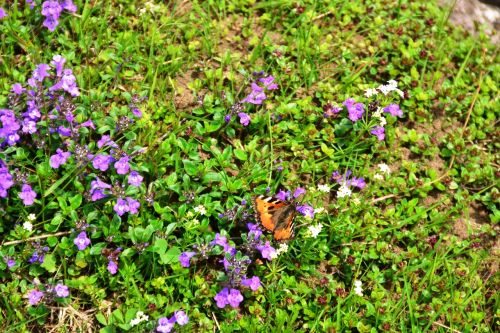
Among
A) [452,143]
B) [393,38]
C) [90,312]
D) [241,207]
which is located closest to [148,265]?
[90,312]

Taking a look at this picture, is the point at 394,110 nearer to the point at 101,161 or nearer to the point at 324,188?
the point at 324,188

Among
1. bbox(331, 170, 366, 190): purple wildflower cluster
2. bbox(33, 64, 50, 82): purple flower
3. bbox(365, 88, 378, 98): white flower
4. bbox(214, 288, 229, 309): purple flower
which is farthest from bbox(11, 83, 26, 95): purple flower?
bbox(365, 88, 378, 98): white flower

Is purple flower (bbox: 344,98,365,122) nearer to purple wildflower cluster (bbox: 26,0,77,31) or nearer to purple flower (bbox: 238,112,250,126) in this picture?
purple flower (bbox: 238,112,250,126)

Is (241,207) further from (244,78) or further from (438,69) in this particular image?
(438,69)

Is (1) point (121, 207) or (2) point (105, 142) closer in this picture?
(1) point (121, 207)

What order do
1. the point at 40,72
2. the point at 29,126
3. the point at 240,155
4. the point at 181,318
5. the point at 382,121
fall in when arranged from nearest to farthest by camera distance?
the point at 181,318 < the point at 29,126 < the point at 40,72 < the point at 240,155 < the point at 382,121

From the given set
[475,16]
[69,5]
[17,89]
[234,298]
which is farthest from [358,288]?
[475,16]
